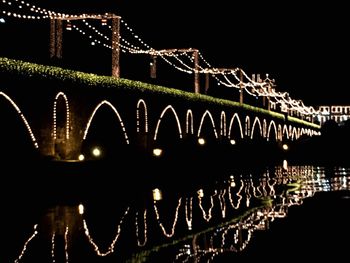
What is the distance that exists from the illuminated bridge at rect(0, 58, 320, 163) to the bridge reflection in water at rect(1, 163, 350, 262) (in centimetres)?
417

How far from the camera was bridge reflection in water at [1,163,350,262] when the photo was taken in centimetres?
759

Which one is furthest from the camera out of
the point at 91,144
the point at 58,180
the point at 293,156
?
the point at 293,156

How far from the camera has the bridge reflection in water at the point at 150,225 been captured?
7586 millimetres

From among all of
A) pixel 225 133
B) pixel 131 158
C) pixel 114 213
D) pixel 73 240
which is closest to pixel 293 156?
pixel 225 133

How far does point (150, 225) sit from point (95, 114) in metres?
15.2

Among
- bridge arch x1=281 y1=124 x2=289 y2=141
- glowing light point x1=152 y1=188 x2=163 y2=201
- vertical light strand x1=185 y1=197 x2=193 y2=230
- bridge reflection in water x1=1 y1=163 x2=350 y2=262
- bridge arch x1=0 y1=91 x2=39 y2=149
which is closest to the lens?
bridge reflection in water x1=1 y1=163 x2=350 y2=262

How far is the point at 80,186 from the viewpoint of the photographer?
16969 mm

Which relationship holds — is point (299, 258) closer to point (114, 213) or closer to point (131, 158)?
point (114, 213)

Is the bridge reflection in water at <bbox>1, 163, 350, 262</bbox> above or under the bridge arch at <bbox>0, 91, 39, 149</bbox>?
under

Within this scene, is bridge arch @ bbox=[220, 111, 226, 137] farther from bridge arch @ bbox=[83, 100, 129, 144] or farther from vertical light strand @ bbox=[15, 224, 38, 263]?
vertical light strand @ bbox=[15, 224, 38, 263]

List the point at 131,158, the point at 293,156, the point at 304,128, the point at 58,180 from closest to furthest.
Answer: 1. the point at 58,180
2. the point at 131,158
3. the point at 293,156
4. the point at 304,128

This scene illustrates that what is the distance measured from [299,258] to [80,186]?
1066 centimetres

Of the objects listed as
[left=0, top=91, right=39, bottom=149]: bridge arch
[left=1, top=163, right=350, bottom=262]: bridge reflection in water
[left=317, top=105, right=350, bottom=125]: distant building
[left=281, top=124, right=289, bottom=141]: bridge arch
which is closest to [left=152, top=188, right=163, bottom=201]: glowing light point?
[left=1, top=163, right=350, bottom=262]: bridge reflection in water

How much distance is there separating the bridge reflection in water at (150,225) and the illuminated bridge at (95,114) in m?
4.17
